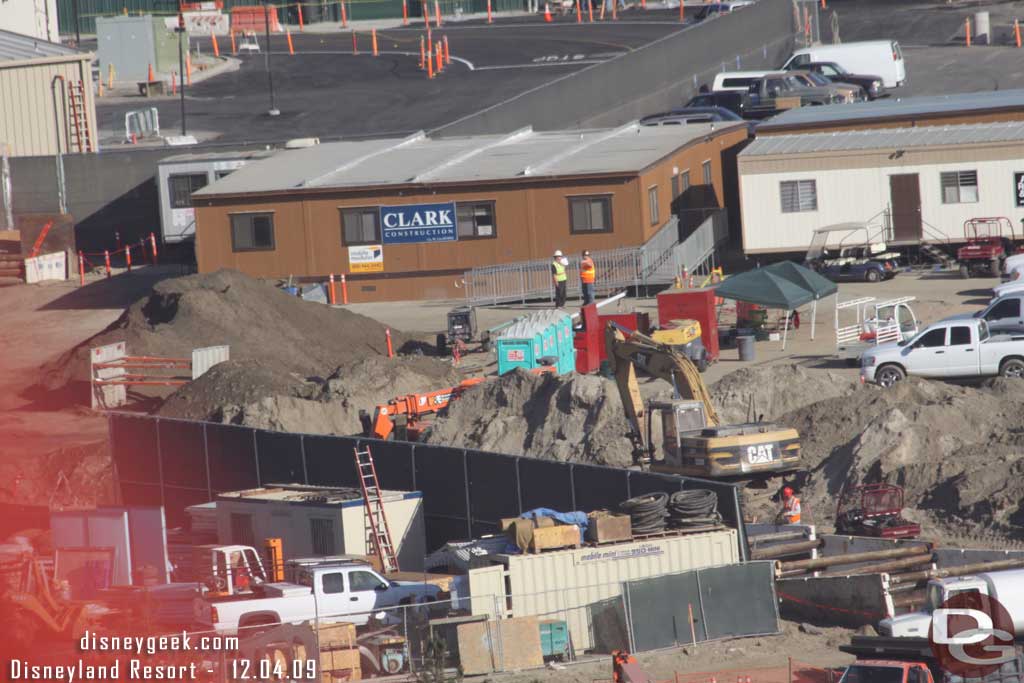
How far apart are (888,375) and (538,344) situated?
25.6 feet

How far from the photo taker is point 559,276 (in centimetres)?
4556

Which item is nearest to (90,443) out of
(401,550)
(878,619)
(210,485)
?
(210,485)

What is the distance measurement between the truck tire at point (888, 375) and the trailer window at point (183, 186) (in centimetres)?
2470

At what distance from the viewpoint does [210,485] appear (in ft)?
113

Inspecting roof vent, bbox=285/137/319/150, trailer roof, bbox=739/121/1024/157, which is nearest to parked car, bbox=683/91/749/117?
trailer roof, bbox=739/121/1024/157

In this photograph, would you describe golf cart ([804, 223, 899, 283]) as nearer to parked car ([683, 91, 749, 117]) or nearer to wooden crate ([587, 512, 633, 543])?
parked car ([683, 91, 749, 117])

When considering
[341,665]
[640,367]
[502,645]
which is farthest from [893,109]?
[341,665]

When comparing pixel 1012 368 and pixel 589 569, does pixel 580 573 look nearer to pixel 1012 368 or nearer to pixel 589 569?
pixel 589 569

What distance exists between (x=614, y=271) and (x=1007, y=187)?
10749mm

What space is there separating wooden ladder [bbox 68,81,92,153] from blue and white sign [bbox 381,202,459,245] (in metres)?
15.4

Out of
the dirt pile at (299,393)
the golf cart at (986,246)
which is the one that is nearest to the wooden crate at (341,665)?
the dirt pile at (299,393)

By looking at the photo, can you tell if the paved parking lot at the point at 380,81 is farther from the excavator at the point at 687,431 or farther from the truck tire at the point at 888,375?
the excavator at the point at 687,431

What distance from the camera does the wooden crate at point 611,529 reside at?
26.5 m

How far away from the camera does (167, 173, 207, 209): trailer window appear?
5400 cm
